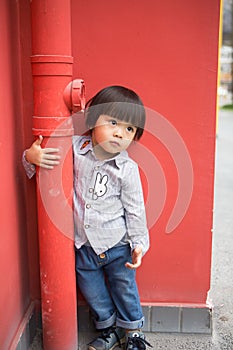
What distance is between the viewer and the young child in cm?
214

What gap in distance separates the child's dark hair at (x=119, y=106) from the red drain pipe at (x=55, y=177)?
0.52 feet

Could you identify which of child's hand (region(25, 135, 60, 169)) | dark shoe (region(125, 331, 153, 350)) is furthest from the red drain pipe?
dark shoe (region(125, 331, 153, 350))

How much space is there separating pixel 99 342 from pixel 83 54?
4.58ft

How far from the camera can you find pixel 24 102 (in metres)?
2.34

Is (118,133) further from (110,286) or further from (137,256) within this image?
(110,286)

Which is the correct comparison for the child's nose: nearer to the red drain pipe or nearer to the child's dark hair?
the child's dark hair

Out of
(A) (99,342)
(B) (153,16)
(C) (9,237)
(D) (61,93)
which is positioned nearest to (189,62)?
(B) (153,16)

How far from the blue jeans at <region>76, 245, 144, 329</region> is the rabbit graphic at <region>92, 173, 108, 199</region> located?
27cm

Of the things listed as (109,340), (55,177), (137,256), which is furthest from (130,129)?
(109,340)

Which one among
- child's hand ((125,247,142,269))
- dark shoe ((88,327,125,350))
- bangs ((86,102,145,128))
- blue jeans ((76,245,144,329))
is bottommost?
dark shoe ((88,327,125,350))

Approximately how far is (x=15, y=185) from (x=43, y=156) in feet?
0.77

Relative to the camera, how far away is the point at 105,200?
2.24 metres

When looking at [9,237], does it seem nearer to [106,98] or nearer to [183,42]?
[106,98]

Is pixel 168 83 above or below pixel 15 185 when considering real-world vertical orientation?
above
